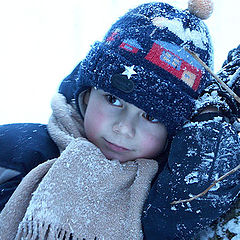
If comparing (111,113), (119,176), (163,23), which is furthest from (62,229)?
(163,23)

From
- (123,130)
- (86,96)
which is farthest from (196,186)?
(86,96)

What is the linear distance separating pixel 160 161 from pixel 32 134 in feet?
1.70

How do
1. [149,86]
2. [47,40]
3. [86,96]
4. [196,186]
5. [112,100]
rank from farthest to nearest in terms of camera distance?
[47,40] < [86,96] < [112,100] < [149,86] < [196,186]

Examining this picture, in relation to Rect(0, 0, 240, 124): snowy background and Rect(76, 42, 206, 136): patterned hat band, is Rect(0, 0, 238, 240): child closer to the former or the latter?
Rect(76, 42, 206, 136): patterned hat band

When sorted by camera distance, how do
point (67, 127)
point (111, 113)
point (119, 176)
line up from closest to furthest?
point (119, 176)
point (111, 113)
point (67, 127)

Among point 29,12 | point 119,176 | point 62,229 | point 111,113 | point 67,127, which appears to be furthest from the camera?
point 29,12

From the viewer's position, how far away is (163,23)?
1.07 metres

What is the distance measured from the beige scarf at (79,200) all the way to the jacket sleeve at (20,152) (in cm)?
18

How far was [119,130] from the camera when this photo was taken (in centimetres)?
103

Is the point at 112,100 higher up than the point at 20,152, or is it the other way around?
the point at 112,100

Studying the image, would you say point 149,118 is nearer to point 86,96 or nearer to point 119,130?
point 119,130

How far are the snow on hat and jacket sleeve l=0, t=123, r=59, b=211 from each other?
304 millimetres

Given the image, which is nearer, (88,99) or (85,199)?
(85,199)

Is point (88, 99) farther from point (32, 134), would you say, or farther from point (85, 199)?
point (85, 199)
